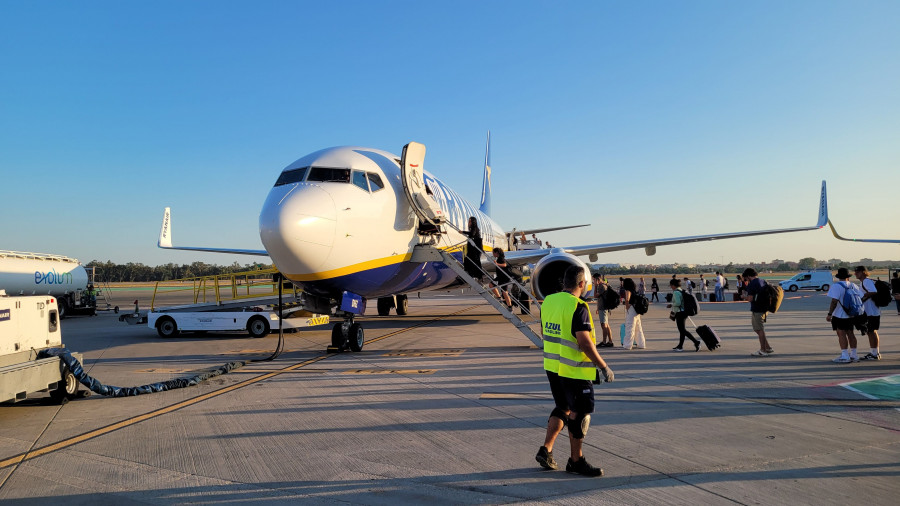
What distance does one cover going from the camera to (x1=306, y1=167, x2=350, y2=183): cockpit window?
9680mm

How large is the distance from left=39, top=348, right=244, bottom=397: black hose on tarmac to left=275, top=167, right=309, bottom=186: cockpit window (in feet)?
11.2

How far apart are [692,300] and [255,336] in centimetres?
1081

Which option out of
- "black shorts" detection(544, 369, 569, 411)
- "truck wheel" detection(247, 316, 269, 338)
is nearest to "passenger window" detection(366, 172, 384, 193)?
"truck wheel" detection(247, 316, 269, 338)

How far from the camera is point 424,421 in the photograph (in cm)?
561

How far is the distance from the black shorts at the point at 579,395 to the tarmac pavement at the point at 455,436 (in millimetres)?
485

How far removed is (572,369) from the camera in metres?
4.05

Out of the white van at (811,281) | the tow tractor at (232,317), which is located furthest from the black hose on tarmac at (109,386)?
the white van at (811,281)

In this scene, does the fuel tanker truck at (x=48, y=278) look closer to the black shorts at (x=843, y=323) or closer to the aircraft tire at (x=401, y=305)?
the aircraft tire at (x=401, y=305)

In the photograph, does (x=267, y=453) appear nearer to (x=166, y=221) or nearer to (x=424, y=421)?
(x=424, y=421)

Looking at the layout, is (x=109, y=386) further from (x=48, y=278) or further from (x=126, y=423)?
(x=48, y=278)

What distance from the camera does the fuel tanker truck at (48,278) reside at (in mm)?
21703

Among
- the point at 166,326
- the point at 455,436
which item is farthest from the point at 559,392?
the point at 166,326

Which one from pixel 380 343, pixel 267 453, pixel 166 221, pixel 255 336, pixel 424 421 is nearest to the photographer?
pixel 267 453

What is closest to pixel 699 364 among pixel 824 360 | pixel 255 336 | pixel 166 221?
pixel 824 360
